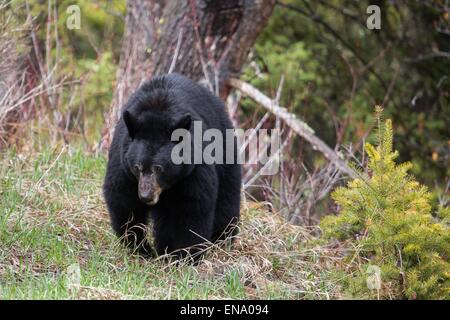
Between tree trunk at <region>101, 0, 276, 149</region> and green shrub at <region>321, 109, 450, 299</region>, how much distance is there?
348cm

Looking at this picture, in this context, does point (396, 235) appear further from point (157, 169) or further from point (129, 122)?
point (129, 122)

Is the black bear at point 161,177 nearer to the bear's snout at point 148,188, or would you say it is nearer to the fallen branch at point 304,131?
the bear's snout at point 148,188

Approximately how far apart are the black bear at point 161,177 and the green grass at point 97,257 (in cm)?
22

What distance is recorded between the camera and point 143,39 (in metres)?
9.32

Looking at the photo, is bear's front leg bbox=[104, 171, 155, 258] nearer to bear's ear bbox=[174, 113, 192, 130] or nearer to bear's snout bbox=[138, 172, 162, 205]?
bear's snout bbox=[138, 172, 162, 205]

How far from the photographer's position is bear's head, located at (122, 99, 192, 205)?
5.54 meters

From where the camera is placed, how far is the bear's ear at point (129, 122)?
18.2 feet

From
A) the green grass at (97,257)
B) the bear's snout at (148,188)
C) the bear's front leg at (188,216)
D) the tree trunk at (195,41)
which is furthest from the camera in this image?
the tree trunk at (195,41)

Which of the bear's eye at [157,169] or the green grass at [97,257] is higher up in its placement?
the bear's eye at [157,169]

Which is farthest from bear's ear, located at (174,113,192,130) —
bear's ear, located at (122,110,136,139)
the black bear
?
bear's ear, located at (122,110,136,139)

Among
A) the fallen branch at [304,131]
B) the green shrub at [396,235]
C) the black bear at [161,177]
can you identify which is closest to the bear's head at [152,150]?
the black bear at [161,177]

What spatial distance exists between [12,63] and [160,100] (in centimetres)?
258
